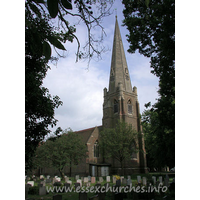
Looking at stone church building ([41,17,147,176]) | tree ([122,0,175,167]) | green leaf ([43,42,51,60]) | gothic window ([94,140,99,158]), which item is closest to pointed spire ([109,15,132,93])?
stone church building ([41,17,147,176])

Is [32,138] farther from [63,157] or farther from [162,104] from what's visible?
[63,157]

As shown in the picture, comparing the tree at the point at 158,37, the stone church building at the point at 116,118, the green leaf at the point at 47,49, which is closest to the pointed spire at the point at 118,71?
the stone church building at the point at 116,118

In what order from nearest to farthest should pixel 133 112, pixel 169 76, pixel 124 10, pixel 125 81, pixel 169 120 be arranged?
pixel 169 76 → pixel 124 10 → pixel 169 120 → pixel 133 112 → pixel 125 81

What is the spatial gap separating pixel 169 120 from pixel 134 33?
660 cm

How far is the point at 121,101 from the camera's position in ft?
123

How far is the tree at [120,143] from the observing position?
Answer: 99.0 feet

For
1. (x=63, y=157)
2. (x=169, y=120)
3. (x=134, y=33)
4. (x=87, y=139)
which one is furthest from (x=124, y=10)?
(x=87, y=139)

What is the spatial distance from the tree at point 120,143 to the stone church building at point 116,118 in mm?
2807

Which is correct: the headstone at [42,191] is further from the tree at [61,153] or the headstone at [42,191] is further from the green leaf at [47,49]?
the green leaf at [47,49]

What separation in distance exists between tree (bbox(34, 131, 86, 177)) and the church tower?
11738 millimetres

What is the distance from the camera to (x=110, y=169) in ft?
110

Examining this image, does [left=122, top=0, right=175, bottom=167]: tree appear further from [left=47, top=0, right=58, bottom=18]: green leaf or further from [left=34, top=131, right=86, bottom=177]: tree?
[left=34, top=131, right=86, bottom=177]: tree

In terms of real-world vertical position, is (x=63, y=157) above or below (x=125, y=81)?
below

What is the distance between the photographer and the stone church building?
32.6 metres
